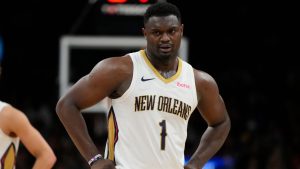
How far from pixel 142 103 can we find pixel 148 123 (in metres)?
0.13

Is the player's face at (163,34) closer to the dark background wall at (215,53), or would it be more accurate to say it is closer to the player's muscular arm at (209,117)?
the player's muscular arm at (209,117)

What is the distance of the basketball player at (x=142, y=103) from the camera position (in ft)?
15.5

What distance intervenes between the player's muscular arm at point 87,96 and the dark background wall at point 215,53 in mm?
Result: 6858

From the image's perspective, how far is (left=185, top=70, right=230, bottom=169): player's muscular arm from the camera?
509cm

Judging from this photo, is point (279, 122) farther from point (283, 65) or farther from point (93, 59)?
point (93, 59)

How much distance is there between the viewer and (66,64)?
32.1 feet

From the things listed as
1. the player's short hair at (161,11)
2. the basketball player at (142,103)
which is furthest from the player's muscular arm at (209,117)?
the player's short hair at (161,11)

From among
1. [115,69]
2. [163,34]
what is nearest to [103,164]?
[115,69]

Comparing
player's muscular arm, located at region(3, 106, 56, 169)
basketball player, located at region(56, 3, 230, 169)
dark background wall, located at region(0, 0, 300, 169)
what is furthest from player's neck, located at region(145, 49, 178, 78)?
dark background wall, located at region(0, 0, 300, 169)

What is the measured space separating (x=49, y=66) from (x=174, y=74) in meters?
8.42

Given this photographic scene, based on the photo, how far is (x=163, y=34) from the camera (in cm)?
479

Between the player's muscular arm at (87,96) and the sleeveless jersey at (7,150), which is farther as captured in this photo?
the sleeveless jersey at (7,150)

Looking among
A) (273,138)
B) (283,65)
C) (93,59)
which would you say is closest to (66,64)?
(93,59)

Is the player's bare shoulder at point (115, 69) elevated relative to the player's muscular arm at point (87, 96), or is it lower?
elevated
